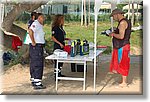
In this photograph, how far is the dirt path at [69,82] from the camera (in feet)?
18.2

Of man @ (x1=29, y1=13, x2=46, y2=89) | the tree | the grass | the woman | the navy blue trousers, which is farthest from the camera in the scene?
the grass

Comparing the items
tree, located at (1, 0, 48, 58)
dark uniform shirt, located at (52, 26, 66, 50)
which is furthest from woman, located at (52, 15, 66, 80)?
tree, located at (1, 0, 48, 58)

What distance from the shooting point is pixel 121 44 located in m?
5.81

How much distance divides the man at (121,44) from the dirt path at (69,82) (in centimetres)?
30

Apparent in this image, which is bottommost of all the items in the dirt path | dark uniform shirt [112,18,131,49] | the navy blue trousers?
the dirt path

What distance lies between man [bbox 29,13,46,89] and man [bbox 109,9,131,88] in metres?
1.21

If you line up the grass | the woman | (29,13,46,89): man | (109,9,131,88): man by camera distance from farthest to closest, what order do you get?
the grass, the woman, (109,9,131,88): man, (29,13,46,89): man

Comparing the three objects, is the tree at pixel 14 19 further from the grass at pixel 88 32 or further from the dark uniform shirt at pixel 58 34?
the grass at pixel 88 32

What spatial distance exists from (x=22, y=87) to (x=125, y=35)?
74.9 inches

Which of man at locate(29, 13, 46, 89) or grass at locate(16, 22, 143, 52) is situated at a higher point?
grass at locate(16, 22, 143, 52)

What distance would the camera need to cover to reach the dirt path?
556cm

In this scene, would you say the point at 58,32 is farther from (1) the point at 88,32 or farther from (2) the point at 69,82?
(1) the point at 88,32

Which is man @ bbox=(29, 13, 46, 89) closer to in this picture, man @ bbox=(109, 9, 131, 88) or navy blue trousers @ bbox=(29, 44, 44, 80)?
navy blue trousers @ bbox=(29, 44, 44, 80)

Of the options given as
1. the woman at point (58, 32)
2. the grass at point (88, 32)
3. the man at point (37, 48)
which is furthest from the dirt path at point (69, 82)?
the grass at point (88, 32)
